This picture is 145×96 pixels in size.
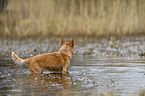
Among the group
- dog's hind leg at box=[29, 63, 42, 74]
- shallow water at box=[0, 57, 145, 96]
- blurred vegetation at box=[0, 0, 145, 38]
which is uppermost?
blurred vegetation at box=[0, 0, 145, 38]

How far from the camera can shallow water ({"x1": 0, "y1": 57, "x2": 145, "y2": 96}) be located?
6664 mm

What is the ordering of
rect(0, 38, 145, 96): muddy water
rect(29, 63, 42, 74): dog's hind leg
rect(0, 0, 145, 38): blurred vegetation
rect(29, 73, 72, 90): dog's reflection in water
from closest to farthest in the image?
rect(0, 38, 145, 96): muddy water < rect(29, 73, 72, 90): dog's reflection in water < rect(29, 63, 42, 74): dog's hind leg < rect(0, 0, 145, 38): blurred vegetation

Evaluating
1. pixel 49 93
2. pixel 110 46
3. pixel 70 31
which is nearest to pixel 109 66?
pixel 49 93

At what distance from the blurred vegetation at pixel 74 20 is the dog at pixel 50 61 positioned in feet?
37.1

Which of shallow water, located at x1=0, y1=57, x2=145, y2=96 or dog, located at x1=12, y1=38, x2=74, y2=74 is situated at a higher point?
dog, located at x1=12, y1=38, x2=74, y2=74

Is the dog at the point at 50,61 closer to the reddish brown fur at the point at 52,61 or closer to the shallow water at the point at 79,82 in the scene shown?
the reddish brown fur at the point at 52,61

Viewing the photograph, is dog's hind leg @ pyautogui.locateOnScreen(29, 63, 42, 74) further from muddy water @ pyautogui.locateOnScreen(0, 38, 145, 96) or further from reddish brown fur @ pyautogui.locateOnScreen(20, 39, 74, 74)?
muddy water @ pyautogui.locateOnScreen(0, 38, 145, 96)

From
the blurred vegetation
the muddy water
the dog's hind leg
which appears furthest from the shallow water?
the blurred vegetation

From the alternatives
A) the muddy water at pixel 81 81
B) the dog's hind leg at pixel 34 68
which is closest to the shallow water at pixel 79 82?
the muddy water at pixel 81 81

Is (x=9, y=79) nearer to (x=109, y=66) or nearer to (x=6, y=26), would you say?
(x=109, y=66)

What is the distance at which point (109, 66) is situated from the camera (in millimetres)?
10781

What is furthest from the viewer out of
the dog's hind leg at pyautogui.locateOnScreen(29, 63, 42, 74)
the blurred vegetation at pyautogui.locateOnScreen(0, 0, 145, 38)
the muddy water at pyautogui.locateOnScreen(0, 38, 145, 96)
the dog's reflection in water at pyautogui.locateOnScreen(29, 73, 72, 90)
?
the blurred vegetation at pyautogui.locateOnScreen(0, 0, 145, 38)

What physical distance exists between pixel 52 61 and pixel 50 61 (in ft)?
0.23

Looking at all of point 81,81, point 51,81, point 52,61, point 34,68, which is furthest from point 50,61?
point 81,81
